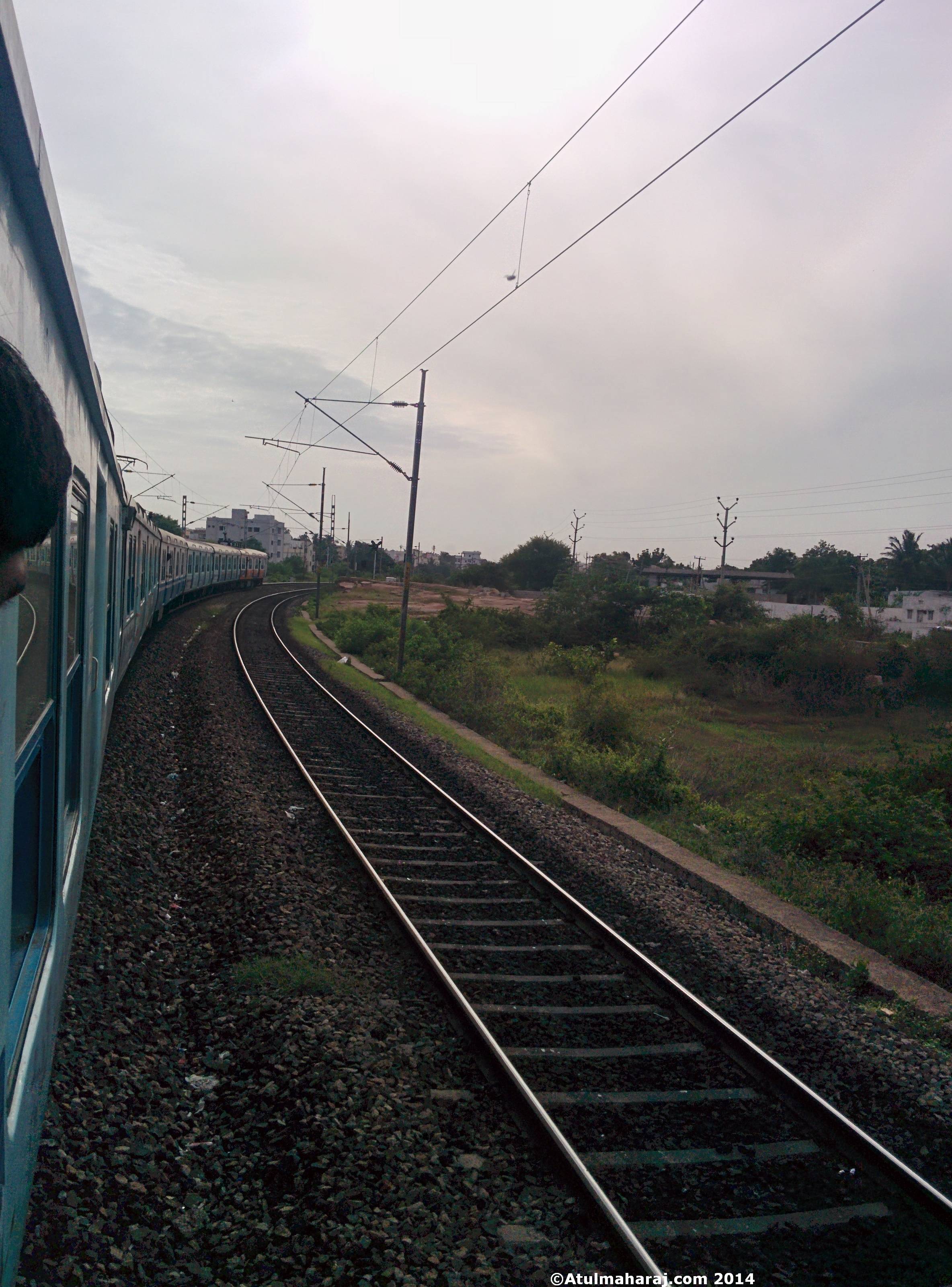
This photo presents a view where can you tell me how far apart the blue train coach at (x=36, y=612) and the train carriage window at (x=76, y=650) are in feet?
0.05

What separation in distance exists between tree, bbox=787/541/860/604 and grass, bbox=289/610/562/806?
59.2 meters

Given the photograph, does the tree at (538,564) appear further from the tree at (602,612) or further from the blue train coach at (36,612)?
the blue train coach at (36,612)

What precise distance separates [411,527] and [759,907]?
15.0 m

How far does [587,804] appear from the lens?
1085 cm

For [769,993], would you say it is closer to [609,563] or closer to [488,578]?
[609,563]

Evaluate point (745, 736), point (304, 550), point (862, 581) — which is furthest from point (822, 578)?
point (304, 550)

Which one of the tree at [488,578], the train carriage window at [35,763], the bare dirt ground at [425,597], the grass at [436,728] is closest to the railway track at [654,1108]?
the train carriage window at [35,763]

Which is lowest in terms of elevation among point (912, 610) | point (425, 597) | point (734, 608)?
point (425, 597)

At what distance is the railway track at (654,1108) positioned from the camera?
11.0ft

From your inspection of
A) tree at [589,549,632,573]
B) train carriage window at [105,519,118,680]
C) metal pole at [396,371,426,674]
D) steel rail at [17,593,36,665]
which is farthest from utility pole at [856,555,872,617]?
steel rail at [17,593,36,665]

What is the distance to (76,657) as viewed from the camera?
411 cm

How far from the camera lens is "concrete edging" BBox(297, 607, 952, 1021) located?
5.96m

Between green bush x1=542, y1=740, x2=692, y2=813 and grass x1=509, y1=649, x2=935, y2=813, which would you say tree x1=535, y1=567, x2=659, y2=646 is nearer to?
grass x1=509, y1=649, x2=935, y2=813

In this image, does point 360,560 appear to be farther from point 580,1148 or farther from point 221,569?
point 580,1148
